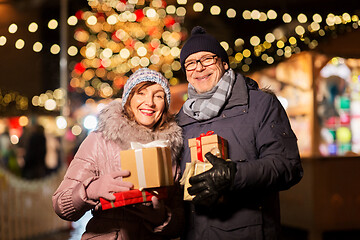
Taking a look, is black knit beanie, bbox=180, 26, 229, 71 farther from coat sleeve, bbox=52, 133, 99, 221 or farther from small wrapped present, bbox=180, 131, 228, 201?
coat sleeve, bbox=52, 133, 99, 221

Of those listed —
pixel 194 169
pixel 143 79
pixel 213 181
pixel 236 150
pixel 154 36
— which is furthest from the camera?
pixel 154 36

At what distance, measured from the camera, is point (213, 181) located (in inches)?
85.1

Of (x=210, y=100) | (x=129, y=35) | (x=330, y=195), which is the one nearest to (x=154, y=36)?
(x=129, y=35)

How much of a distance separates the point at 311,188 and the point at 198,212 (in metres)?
5.39

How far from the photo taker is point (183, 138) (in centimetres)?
274

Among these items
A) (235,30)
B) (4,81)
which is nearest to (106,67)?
(4,81)

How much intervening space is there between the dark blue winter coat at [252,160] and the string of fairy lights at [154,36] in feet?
15.8

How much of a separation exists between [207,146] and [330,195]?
5834mm

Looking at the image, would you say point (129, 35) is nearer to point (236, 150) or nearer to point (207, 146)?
point (236, 150)

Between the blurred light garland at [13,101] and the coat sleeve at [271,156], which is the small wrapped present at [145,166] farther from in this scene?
the blurred light garland at [13,101]

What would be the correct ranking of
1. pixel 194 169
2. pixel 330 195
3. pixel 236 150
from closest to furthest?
pixel 194 169 → pixel 236 150 → pixel 330 195

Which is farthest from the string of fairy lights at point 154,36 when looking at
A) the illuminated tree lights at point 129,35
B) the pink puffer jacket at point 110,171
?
the pink puffer jacket at point 110,171

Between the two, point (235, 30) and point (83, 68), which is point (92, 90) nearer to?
point (83, 68)

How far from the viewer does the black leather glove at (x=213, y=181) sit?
2.16 metres
